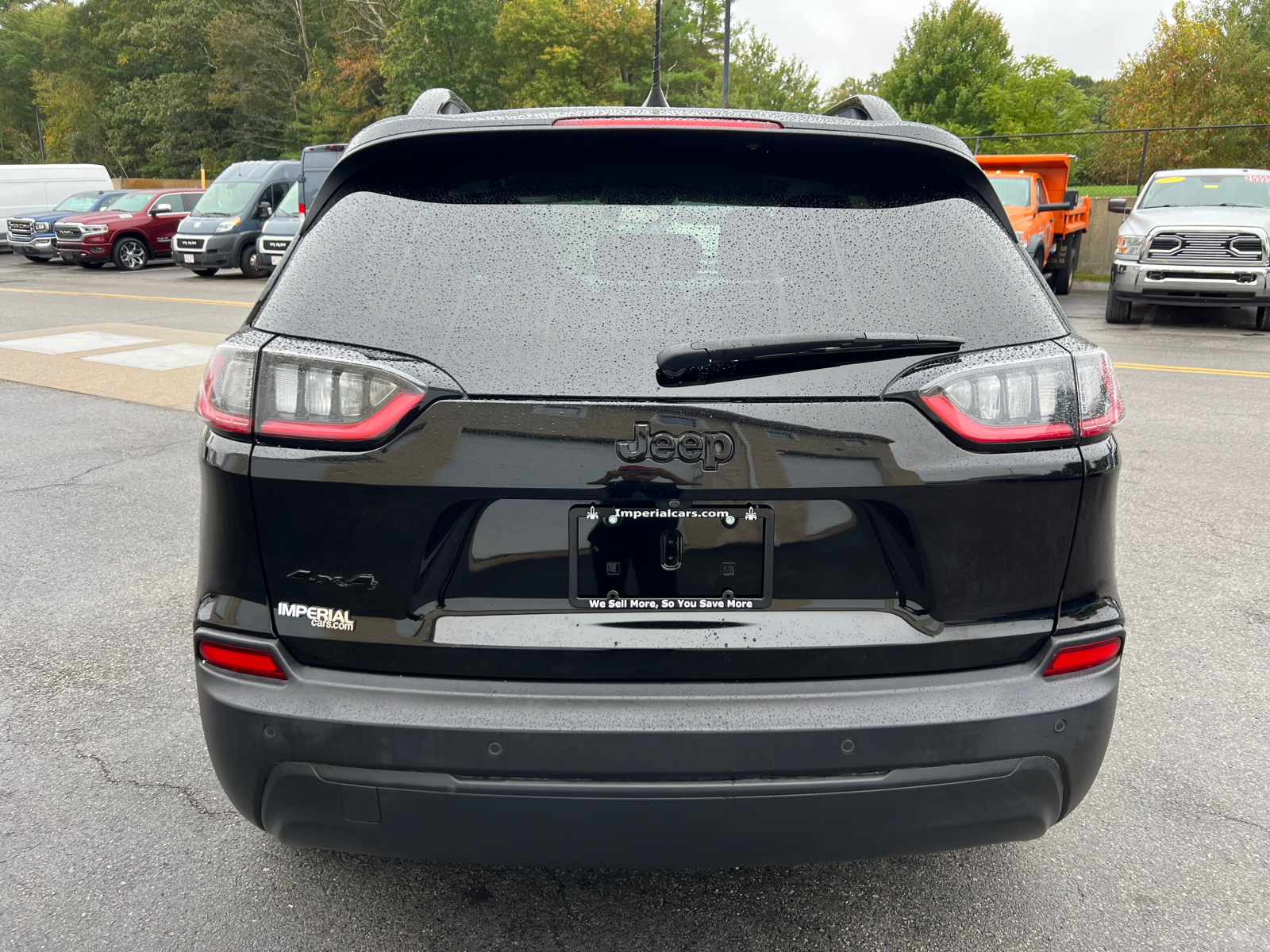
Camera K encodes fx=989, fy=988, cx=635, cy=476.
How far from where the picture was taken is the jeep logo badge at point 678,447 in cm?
179

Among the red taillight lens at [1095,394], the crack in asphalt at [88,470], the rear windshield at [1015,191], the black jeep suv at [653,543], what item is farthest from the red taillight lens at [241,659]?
the rear windshield at [1015,191]

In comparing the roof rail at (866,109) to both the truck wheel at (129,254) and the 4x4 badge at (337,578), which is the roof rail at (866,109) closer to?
the 4x4 badge at (337,578)

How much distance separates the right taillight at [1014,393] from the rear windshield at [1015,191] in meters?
14.6

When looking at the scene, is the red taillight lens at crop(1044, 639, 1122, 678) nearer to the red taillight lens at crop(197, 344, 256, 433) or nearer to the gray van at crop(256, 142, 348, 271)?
the red taillight lens at crop(197, 344, 256, 433)

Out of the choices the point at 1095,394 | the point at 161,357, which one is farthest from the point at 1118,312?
the point at 1095,394

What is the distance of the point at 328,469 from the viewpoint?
72.9 inches

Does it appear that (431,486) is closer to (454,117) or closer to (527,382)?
(527,382)

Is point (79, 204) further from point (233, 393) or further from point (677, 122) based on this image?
point (677, 122)

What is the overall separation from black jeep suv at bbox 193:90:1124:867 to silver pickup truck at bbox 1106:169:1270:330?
43.1ft

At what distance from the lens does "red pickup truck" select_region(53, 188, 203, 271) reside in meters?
25.1

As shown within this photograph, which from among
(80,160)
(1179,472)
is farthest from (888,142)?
(80,160)

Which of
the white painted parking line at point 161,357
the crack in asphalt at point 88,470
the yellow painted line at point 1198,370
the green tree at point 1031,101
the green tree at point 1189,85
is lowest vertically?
the white painted parking line at point 161,357

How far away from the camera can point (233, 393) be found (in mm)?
1949

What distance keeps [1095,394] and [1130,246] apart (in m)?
13.4
